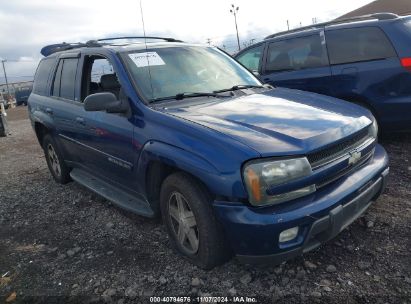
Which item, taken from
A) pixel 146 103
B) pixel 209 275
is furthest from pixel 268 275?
pixel 146 103

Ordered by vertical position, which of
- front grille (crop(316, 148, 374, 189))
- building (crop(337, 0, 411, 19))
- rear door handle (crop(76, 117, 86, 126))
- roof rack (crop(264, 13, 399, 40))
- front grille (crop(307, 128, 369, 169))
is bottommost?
front grille (crop(316, 148, 374, 189))

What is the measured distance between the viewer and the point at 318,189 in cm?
270

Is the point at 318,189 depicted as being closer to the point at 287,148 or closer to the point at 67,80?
the point at 287,148

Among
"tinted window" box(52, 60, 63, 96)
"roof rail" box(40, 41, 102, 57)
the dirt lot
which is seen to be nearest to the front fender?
the dirt lot

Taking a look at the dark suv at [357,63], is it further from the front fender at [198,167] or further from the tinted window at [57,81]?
the front fender at [198,167]

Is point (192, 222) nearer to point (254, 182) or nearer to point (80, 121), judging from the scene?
point (254, 182)

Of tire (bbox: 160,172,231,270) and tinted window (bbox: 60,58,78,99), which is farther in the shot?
tinted window (bbox: 60,58,78,99)

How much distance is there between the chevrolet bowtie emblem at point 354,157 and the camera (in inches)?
115

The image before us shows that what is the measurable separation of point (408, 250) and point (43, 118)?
179 inches

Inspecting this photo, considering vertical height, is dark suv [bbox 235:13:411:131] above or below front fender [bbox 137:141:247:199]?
above

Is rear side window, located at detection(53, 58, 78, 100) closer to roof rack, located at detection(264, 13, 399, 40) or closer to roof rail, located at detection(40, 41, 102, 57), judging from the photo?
roof rail, located at detection(40, 41, 102, 57)

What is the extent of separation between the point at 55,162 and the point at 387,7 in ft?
116

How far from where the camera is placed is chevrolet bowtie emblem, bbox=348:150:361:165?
9.57ft

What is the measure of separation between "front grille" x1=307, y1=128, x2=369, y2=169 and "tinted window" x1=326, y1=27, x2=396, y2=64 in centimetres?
261
